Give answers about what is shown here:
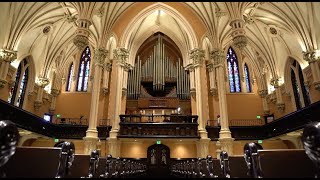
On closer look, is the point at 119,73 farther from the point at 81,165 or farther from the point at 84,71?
the point at 81,165

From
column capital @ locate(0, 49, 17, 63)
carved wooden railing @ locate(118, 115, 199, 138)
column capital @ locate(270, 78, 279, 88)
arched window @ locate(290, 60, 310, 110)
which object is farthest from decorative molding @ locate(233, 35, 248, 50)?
column capital @ locate(0, 49, 17, 63)

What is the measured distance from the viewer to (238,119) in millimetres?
22734

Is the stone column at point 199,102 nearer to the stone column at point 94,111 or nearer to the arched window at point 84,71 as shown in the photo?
the stone column at point 94,111

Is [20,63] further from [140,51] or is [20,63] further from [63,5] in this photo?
[140,51]

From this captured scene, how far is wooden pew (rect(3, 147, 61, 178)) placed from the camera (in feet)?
8.07

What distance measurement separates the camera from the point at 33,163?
266 cm

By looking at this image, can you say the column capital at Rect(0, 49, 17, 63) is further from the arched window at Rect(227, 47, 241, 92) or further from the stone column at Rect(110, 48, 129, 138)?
the arched window at Rect(227, 47, 241, 92)

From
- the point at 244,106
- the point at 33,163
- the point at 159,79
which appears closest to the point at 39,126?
the point at 159,79

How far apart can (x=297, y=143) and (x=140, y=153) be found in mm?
12483

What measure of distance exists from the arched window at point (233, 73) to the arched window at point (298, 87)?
17.2ft

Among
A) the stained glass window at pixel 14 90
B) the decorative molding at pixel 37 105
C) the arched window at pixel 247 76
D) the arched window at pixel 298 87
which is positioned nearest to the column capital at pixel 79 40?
the stained glass window at pixel 14 90

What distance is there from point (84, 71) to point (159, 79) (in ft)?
32.3

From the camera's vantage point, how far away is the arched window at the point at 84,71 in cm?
2464

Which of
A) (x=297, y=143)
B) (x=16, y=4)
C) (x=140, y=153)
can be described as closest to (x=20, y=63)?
(x=16, y=4)
